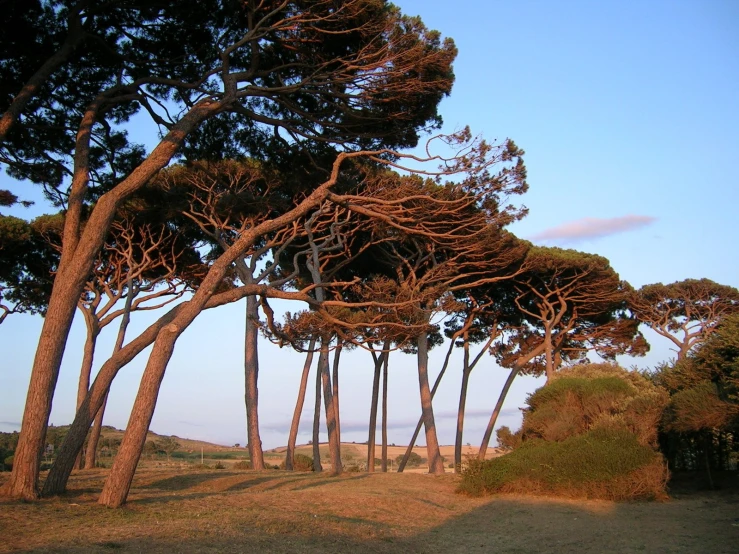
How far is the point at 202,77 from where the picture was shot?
1083 centimetres

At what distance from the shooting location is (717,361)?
1394cm

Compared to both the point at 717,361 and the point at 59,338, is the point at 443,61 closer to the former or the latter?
the point at 59,338

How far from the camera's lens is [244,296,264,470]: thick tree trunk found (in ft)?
60.7

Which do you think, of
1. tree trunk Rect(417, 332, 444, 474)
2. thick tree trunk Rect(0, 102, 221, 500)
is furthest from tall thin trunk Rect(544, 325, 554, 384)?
thick tree trunk Rect(0, 102, 221, 500)

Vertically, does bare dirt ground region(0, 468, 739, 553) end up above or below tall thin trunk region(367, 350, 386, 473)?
below

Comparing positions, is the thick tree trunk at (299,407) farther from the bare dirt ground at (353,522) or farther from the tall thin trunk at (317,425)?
the bare dirt ground at (353,522)

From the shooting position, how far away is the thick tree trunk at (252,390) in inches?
728

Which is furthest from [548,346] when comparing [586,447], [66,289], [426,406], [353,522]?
[66,289]

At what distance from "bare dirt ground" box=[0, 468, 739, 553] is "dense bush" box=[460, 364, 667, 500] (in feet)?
1.42

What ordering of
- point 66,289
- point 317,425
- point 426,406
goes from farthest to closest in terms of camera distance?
1. point 317,425
2. point 426,406
3. point 66,289

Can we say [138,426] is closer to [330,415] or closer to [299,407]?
[330,415]

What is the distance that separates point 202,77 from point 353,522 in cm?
→ 729

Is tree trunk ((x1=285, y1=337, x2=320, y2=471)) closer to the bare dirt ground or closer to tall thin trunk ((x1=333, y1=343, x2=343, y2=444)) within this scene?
tall thin trunk ((x1=333, y1=343, x2=343, y2=444))

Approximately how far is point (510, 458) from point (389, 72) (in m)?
8.47
